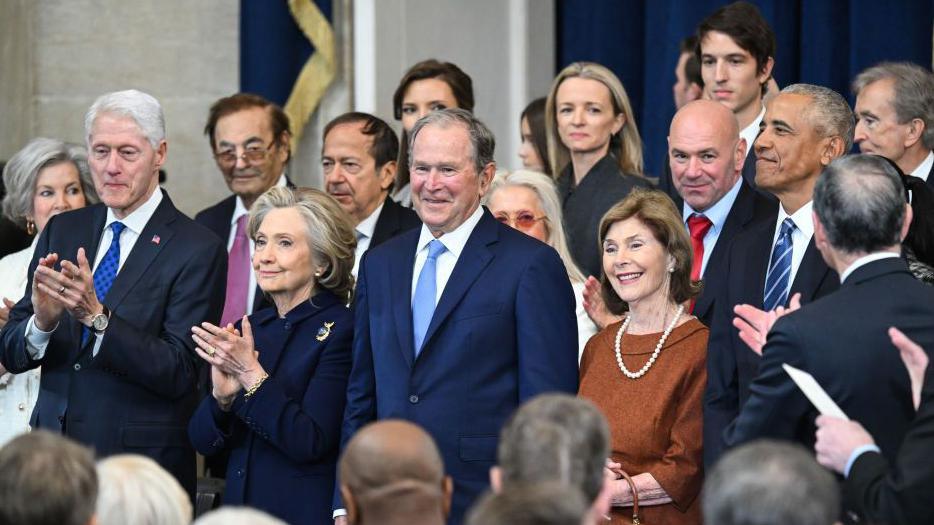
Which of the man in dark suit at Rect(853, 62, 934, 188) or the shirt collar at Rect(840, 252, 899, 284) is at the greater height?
the man in dark suit at Rect(853, 62, 934, 188)

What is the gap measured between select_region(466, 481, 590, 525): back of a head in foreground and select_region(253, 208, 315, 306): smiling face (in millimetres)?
2429

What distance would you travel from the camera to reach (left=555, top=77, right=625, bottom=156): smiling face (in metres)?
6.32

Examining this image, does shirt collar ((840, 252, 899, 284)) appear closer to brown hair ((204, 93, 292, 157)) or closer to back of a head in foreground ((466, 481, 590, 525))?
back of a head in foreground ((466, 481, 590, 525))

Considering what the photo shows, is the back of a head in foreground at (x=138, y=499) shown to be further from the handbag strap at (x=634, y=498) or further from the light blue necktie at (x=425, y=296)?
the handbag strap at (x=634, y=498)

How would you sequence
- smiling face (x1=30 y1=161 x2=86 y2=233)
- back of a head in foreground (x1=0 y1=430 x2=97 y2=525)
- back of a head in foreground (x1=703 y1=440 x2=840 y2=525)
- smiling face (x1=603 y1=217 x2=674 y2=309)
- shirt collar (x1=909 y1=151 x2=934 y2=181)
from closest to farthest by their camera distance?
back of a head in foreground (x1=703 y1=440 x2=840 y2=525), back of a head in foreground (x1=0 y1=430 x2=97 y2=525), smiling face (x1=603 y1=217 x2=674 y2=309), shirt collar (x1=909 y1=151 x2=934 y2=181), smiling face (x1=30 y1=161 x2=86 y2=233)

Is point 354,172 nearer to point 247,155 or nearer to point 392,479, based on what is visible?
point 247,155

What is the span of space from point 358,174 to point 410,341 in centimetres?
169

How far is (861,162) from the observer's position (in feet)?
12.8

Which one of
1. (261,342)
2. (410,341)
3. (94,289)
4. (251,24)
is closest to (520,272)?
(410,341)

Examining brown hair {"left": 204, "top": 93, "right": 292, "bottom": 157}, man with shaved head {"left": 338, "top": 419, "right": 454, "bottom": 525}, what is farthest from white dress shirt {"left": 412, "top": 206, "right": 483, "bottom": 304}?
brown hair {"left": 204, "top": 93, "right": 292, "bottom": 157}

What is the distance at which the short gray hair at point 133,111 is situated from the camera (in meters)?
5.25

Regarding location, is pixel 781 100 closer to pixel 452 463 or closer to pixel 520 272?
pixel 520 272

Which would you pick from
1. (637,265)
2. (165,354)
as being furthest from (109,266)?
(637,265)

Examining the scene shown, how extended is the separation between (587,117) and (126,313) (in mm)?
2144
